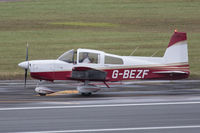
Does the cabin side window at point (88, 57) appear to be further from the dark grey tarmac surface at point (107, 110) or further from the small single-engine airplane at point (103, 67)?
the dark grey tarmac surface at point (107, 110)

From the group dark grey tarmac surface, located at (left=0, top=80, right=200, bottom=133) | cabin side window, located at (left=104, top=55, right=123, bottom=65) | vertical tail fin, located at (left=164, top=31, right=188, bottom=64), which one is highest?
vertical tail fin, located at (left=164, top=31, right=188, bottom=64)

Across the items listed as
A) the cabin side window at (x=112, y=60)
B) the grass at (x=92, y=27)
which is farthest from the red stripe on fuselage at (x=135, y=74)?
the grass at (x=92, y=27)

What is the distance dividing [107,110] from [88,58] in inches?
151

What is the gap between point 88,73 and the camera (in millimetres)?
17609

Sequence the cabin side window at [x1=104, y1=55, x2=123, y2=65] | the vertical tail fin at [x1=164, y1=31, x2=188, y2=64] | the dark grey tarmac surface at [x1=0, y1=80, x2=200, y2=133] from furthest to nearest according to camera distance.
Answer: the vertical tail fin at [x1=164, y1=31, x2=188, y2=64], the cabin side window at [x1=104, y1=55, x2=123, y2=65], the dark grey tarmac surface at [x1=0, y1=80, x2=200, y2=133]

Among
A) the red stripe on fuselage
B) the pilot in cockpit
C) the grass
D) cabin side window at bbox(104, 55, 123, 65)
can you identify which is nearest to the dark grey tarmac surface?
the red stripe on fuselage

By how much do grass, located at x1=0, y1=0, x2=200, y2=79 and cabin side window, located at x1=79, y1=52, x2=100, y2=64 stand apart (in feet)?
21.1

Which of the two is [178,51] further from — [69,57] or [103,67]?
[69,57]

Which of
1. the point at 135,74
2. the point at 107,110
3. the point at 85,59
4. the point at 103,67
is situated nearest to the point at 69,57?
the point at 85,59

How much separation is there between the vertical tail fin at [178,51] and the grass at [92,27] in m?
5.45

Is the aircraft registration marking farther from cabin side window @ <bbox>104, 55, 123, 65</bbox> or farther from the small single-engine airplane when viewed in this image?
cabin side window @ <bbox>104, 55, 123, 65</bbox>

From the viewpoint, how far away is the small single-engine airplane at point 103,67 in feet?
57.5

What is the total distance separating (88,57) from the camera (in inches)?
695

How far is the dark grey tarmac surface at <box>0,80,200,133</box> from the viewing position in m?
12.1
